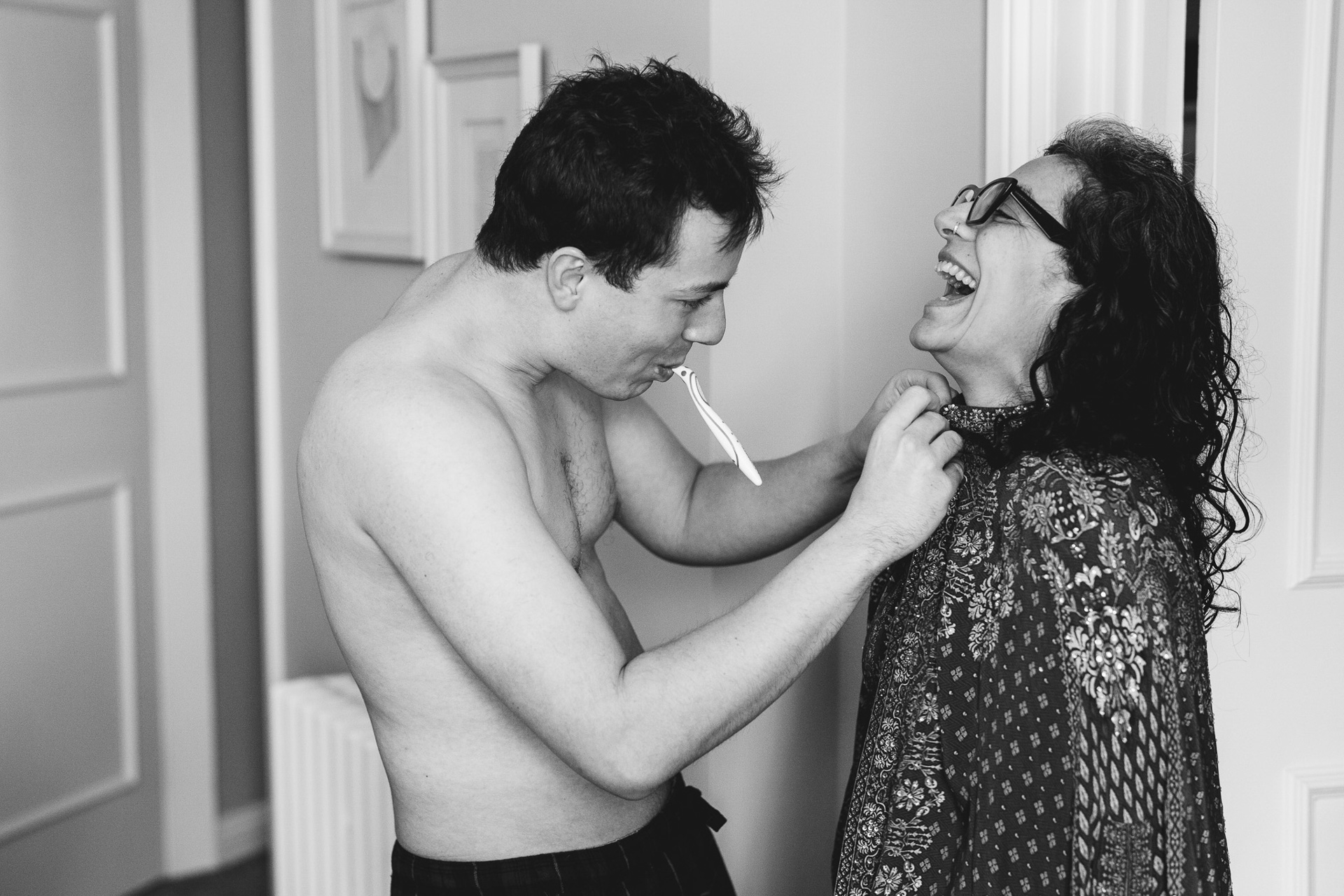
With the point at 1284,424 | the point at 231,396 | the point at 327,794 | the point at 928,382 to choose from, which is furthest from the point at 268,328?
the point at 1284,424

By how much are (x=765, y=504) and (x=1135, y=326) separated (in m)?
0.51

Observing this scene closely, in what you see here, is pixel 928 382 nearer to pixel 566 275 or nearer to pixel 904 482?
pixel 904 482

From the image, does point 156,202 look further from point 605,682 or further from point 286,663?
point 605,682

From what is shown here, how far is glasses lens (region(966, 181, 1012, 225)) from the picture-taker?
1257 millimetres

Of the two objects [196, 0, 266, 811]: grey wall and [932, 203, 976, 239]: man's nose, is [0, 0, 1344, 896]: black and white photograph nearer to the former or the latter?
[932, 203, 976, 239]: man's nose

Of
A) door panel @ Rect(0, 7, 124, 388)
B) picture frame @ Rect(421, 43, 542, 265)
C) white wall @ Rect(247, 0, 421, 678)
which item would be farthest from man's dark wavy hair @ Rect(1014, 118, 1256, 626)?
door panel @ Rect(0, 7, 124, 388)

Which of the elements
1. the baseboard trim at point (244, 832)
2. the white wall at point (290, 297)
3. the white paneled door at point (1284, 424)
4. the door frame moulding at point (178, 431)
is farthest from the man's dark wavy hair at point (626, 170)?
the baseboard trim at point (244, 832)

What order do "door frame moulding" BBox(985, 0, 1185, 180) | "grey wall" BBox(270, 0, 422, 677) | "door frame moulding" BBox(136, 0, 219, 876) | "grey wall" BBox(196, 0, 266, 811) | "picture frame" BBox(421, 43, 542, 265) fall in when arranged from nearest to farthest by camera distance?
"door frame moulding" BBox(985, 0, 1185, 180)
"picture frame" BBox(421, 43, 542, 265)
"grey wall" BBox(270, 0, 422, 677)
"door frame moulding" BBox(136, 0, 219, 876)
"grey wall" BBox(196, 0, 266, 811)

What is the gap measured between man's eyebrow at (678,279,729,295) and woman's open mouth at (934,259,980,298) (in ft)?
0.72

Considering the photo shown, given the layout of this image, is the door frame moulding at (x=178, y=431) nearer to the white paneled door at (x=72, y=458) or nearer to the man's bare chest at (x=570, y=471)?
the white paneled door at (x=72, y=458)

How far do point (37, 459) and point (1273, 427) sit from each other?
237cm

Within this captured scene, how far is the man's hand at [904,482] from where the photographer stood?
1.20m

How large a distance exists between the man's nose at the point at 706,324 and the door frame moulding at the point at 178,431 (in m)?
2.05

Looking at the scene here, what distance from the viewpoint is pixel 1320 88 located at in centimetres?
160
